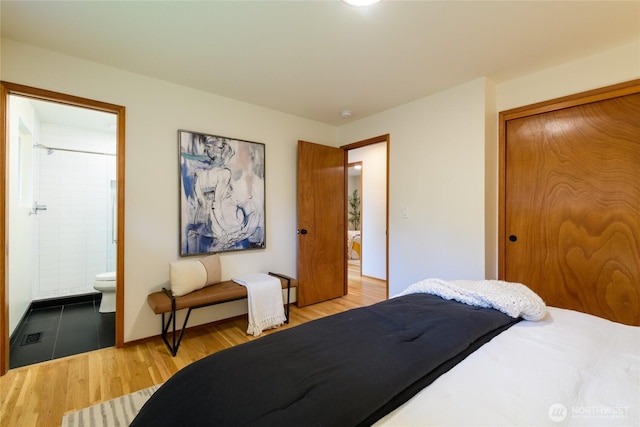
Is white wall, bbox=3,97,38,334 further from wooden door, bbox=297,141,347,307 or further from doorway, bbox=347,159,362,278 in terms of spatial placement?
doorway, bbox=347,159,362,278

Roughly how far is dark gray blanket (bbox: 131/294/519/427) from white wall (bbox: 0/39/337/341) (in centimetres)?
196

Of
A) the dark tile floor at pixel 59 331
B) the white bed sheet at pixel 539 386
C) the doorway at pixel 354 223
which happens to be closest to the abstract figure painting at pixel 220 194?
the dark tile floor at pixel 59 331

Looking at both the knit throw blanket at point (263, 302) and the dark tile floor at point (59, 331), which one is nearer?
the dark tile floor at point (59, 331)

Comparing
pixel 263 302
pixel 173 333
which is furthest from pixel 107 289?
pixel 263 302

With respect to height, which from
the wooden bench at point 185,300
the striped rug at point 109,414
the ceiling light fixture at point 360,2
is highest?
the ceiling light fixture at point 360,2

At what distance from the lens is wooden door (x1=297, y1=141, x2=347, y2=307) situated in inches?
138

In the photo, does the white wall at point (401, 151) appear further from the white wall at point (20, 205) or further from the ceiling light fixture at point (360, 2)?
the ceiling light fixture at point (360, 2)

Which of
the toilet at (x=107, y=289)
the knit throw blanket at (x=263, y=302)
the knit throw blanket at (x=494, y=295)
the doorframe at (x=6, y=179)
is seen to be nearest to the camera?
the knit throw blanket at (x=494, y=295)

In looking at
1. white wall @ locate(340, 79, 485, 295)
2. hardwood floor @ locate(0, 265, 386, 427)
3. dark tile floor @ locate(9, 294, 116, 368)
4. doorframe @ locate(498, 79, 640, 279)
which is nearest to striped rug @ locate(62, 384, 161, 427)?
hardwood floor @ locate(0, 265, 386, 427)

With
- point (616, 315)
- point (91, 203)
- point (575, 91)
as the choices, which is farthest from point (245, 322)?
point (575, 91)

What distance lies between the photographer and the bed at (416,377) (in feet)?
2.37

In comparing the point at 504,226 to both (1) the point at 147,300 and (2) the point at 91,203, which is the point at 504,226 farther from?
(2) the point at 91,203

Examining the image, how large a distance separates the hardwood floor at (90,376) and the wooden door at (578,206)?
9.05 ft

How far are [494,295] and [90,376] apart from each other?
2684 millimetres
